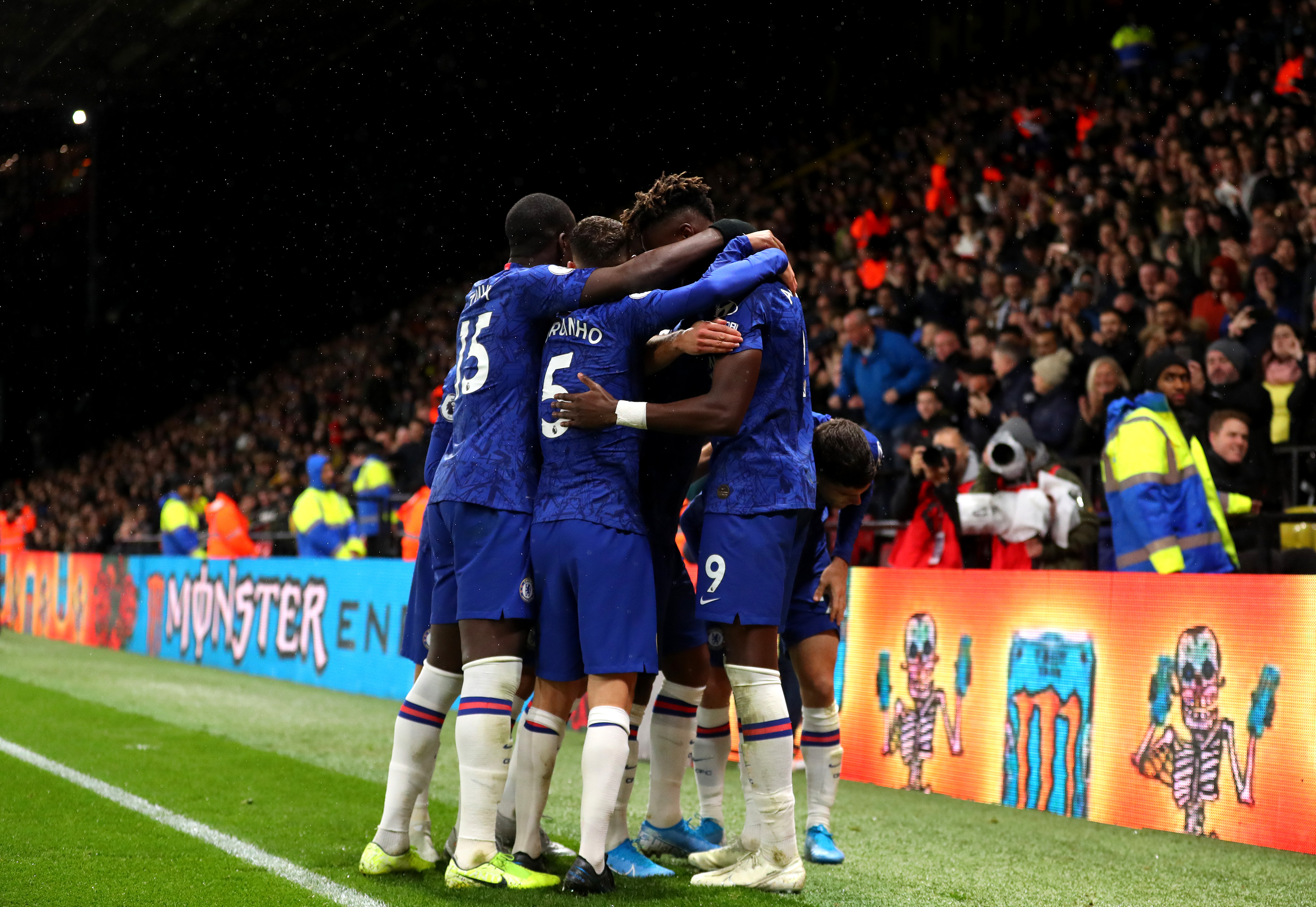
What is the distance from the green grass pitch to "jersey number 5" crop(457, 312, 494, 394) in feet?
4.86

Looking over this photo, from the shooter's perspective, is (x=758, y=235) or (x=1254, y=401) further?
(x=1254, y=401)

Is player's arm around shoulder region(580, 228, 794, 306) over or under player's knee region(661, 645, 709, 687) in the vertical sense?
over

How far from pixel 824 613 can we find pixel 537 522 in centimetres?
130

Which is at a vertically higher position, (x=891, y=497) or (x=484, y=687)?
(x=891, y=497)

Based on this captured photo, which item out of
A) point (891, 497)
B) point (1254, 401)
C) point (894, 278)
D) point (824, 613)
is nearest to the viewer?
point (824, 613)

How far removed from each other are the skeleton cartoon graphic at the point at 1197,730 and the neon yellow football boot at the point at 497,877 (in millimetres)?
2724

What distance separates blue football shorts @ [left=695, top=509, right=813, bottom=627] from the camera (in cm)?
386

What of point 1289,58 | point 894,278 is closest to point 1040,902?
point 894,278

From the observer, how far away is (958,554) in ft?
24.4

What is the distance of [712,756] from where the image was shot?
178 inches

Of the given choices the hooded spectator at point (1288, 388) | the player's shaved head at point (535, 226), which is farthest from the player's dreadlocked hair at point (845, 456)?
the hooded spectator at point (1288, 388)

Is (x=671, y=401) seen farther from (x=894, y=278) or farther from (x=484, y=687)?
(x=894, y=278)

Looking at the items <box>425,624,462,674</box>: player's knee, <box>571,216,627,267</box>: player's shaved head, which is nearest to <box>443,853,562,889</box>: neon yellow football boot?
<box>425,624,462,674</box>: player's knee

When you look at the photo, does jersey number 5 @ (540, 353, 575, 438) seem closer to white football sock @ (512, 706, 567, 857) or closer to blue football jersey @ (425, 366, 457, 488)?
blue football jersey @ (425, 366, 457, 488)
